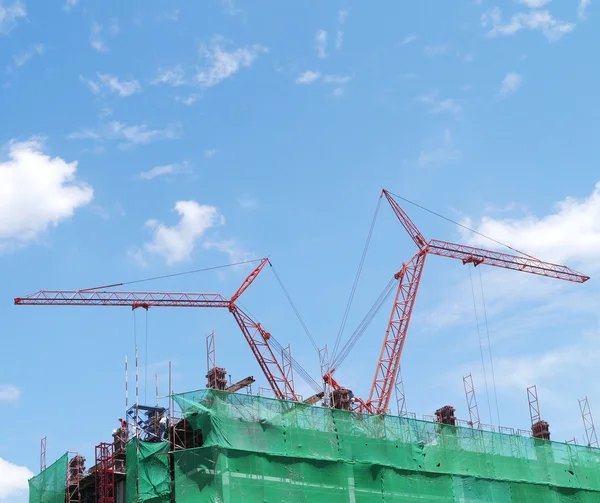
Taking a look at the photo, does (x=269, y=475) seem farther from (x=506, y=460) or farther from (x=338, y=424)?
(x=506, y=460)

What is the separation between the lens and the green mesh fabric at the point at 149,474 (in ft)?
198

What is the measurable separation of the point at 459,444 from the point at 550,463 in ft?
27.9

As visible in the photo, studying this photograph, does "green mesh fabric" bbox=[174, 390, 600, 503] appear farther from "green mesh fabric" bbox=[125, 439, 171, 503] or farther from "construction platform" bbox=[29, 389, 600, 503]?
"green mesh fabric" bbox=[125, 439, 171, 503]

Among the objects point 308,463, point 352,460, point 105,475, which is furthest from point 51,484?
point 352,460

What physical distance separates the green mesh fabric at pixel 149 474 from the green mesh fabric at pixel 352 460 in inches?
111

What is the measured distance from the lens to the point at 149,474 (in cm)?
6103

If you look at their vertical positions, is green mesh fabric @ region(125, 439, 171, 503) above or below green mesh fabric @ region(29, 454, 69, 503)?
below

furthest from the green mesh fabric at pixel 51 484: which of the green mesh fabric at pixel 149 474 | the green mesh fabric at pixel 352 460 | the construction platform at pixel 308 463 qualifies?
the green mesh fabric at pixel 352 460

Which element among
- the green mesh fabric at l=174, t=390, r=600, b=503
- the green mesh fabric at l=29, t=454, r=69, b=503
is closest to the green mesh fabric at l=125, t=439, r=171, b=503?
the green mesh fabric at l=174, t=390, r=600, b=503

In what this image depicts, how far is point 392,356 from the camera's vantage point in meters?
109

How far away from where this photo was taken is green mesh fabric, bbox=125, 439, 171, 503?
6047 centimetres

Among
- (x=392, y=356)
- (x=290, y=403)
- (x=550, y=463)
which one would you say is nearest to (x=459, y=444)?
(x=550, y=463)

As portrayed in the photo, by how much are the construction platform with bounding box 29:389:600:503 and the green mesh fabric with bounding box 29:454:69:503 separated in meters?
0.09

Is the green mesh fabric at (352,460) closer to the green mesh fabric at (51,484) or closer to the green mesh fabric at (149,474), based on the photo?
the green mesh fabric at (149,474)
